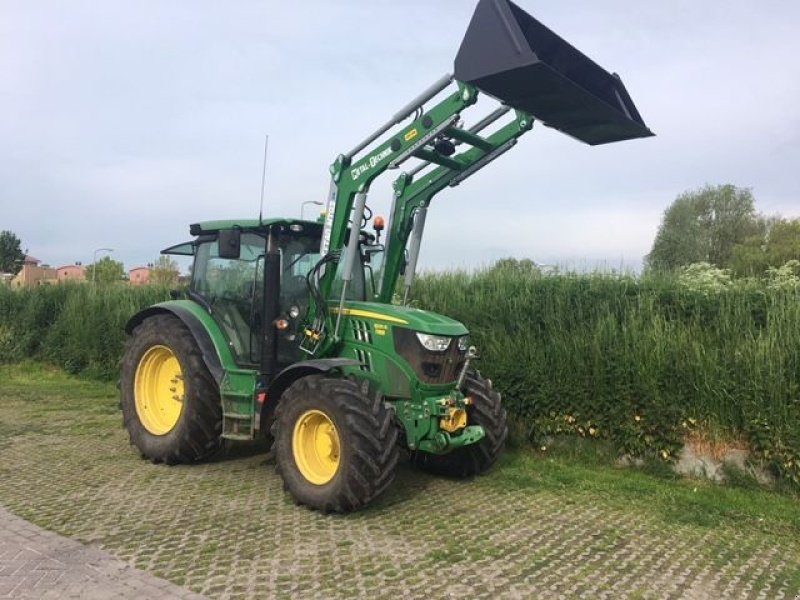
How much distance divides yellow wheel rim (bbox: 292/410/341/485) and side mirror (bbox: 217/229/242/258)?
1.65 metres

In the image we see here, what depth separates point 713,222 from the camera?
36.9 metres

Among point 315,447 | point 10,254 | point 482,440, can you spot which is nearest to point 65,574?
point 315,447

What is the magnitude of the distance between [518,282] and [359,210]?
12.4ft

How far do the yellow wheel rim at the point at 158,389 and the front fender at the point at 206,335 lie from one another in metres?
0.45

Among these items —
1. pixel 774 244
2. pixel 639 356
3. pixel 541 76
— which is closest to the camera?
pixel 541 76

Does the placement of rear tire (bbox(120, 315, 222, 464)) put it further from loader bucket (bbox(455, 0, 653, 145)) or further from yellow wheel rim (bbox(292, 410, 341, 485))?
loader bucket (bbox(455, 0, 653, 145))

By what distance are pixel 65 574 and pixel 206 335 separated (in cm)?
283

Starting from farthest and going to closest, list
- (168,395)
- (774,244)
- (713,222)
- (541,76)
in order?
1. (713,222)
2. (774,244)
3. (168,395)
4. (541,76)

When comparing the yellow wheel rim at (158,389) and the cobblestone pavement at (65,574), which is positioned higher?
the yellow wheel rim at (158,389)

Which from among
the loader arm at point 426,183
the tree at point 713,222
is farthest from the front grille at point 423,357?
the tree at point 713,222

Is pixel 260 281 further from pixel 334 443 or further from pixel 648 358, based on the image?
pixel 648 358

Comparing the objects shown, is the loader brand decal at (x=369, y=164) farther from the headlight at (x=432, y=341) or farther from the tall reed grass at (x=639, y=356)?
the tall reed grass at (x=639, y=356)

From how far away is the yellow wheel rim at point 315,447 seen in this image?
17.7 ft

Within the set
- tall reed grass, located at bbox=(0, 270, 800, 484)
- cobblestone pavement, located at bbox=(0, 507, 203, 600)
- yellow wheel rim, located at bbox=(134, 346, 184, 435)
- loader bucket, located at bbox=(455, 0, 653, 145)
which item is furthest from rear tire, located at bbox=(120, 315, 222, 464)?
loader bucket, located at bbox=(455, 0, 653, 145)
